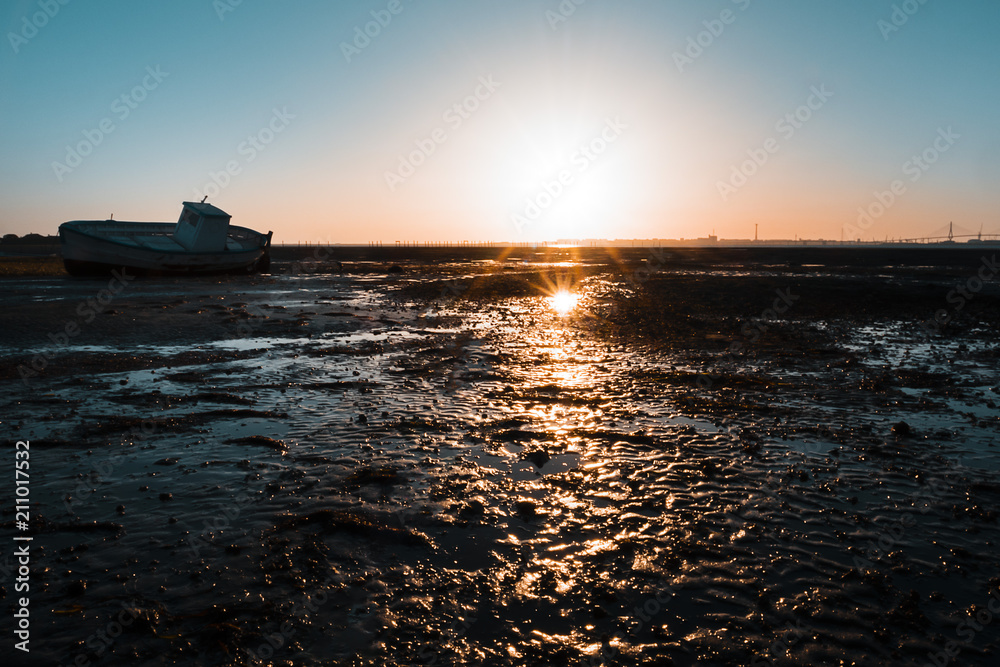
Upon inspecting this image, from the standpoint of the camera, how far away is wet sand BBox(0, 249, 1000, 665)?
3.85 metres

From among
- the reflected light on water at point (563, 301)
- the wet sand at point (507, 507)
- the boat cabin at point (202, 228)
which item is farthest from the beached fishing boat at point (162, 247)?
the wet sand at point (507, 507)

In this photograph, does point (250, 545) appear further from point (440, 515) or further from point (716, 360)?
point (716, 360)

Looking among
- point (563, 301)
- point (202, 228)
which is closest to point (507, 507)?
point (563, 301)

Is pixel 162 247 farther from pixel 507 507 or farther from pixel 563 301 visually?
pixel 507 507

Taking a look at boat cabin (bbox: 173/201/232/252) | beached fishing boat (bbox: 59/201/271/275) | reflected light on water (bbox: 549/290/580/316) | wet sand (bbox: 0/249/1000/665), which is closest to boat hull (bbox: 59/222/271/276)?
beached fishing boat (bbox: 59/201/271/275)

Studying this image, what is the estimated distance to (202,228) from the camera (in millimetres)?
39375

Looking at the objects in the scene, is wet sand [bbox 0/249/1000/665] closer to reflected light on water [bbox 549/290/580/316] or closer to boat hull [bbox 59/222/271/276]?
reflected light on water [bbox 549/290/580/316]

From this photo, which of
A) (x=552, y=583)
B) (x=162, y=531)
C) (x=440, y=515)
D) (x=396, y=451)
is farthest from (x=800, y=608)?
(x=162, y=531)

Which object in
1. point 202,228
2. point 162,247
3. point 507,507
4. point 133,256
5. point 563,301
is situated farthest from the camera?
point 202,228

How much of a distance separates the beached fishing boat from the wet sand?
26077 mm

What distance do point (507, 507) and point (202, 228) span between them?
133 ft

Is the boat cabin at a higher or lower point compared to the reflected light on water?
higher

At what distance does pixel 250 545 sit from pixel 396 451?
102 inches

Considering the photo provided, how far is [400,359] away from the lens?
44.6ft
